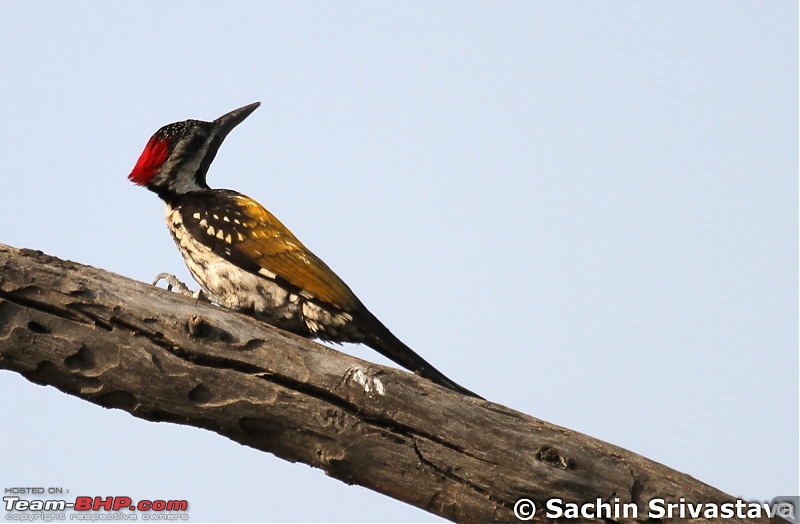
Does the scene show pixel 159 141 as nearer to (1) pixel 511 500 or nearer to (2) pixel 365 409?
(2) pixel 365 409

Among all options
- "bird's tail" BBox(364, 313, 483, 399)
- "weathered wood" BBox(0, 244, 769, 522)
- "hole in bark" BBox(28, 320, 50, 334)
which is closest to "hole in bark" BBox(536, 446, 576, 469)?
"weathered wood" BBox(0, 244, 769, 522)

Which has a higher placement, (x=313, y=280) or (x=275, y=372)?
(x=313, y=280)

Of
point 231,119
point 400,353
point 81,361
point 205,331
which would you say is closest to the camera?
point 81,361

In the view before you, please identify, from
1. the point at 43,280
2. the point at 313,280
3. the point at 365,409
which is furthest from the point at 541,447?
the point at 43,280

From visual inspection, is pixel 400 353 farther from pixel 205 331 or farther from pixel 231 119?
pixel 231 119

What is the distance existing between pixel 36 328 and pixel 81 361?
0.26 metres

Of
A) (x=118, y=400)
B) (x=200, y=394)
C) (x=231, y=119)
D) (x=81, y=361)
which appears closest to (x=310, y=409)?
(x=200, y=394)

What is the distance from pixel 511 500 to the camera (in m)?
3.80

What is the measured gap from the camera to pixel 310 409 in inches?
152

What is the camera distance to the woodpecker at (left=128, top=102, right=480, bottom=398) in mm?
4852

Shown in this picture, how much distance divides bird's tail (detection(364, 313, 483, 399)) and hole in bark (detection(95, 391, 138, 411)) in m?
1.49

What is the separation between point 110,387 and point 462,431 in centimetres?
168

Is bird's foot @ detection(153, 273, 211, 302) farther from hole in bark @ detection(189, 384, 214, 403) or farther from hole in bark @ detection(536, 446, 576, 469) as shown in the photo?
hole in bark @ detection(536, 446, 576, 469)

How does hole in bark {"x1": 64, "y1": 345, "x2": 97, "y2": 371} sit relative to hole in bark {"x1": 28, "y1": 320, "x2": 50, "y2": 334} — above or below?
below
